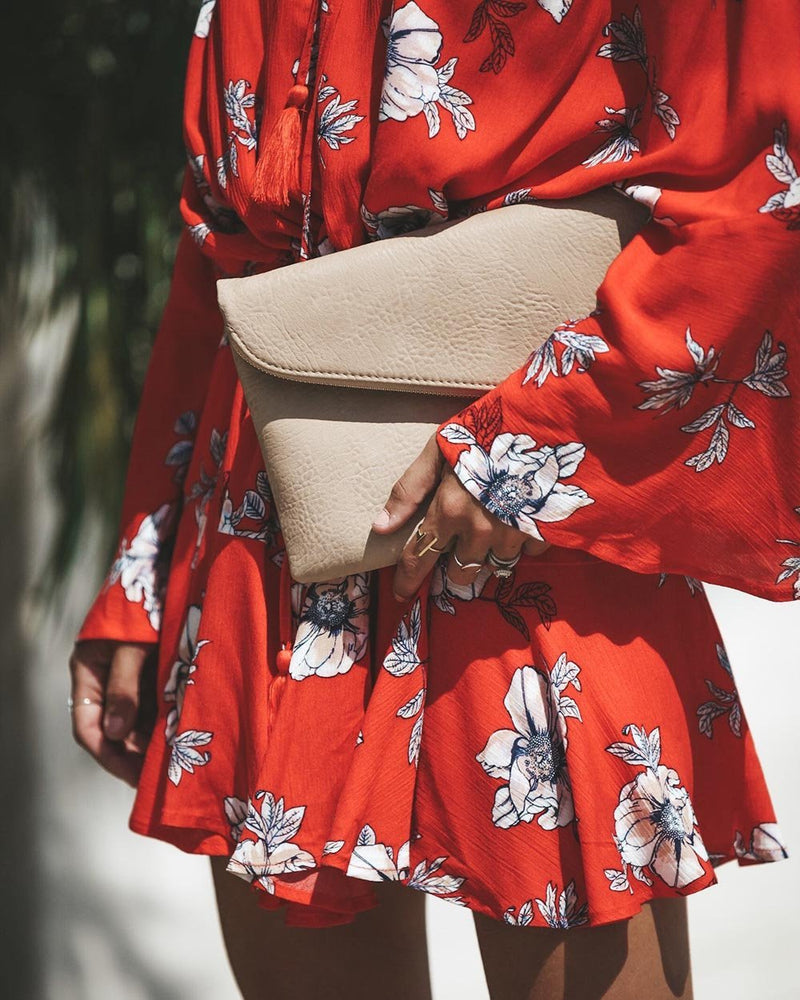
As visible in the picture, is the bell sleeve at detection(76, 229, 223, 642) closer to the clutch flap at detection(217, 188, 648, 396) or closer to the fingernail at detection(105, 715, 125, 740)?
the fingernail at detection(105, 715, 125, 740)

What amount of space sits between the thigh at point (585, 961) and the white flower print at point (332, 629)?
21 centimetres

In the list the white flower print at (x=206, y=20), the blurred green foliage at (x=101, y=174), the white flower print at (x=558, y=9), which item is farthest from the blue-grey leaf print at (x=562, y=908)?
the blurred green foliage at (x=101, y=174)

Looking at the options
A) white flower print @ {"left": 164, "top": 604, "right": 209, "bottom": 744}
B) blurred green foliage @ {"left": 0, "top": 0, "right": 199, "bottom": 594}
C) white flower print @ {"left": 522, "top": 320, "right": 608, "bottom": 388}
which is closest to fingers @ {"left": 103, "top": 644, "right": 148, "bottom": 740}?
white flower print @ {"left": 164, "top": 604, "right": 209, "bottom": 744}

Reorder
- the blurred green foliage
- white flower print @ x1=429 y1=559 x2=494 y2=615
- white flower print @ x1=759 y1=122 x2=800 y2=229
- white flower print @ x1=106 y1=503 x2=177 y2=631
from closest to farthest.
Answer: white flower print @ x1=759 y1=122 x2=800 y2=229 → white flower print @ x1=429 y1=559 x2=494 y2=615 → white flower print @ x1=106 y1=503 x2=177 y2=631 → the blurred green foliage

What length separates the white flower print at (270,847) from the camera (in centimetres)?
67

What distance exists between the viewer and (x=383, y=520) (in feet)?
2.12

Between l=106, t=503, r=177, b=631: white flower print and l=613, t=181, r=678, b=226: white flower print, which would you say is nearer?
l=613, t=181, r=678, b=226: white flower print

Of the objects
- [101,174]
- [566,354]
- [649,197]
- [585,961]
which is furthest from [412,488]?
[101,174]

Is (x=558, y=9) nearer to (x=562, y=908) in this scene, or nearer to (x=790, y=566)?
(x=790, y=566)

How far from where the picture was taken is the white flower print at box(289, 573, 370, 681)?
2.25 feet

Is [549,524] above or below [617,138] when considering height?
below

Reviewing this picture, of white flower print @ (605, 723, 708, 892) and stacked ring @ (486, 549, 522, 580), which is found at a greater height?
stacked ring @ (486, 549, 522, 580)

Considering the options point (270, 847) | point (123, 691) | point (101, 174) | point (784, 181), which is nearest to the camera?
point (784, 181)

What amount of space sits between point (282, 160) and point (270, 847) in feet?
1.60
